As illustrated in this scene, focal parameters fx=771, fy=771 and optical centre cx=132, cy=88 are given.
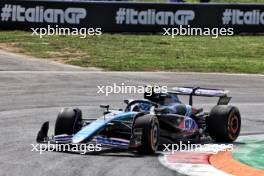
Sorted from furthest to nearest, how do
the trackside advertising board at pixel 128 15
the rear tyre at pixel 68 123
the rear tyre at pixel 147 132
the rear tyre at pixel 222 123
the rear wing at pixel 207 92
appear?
the trackside advertising board at pixel 128 15 → the rear wing at pixel 207 92 → the rear tyre at pixel 222 123 → the rear tyre at pixel 68 123 → the rear tyre at pixel 147 132

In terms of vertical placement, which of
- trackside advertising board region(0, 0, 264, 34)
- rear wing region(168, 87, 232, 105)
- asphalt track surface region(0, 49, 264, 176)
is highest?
trackside advertising board region(0, 0, 264, 34)

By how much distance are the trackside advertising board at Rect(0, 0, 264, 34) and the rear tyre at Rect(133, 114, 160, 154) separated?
817 inches

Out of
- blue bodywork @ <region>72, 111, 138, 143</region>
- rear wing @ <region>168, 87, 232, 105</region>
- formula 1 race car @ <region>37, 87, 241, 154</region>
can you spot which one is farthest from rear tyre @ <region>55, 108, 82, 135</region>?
rear wing @ <region>168, 87, 232, 105</region>

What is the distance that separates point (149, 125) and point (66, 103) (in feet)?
24.0

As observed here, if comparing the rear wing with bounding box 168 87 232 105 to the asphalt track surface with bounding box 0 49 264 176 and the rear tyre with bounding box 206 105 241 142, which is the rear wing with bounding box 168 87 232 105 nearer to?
the rear tyre with bounding box 206 105 241 142

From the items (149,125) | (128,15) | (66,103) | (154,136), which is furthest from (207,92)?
(128,15)

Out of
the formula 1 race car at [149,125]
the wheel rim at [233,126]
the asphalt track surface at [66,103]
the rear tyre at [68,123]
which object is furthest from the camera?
the wheel rim at [233,126]

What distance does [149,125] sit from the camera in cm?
1205

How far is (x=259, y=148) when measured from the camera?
13281 mm

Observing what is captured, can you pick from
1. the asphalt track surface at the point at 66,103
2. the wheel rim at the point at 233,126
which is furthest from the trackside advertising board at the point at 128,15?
the wheel rim at the point at 233,126

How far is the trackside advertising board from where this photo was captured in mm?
32500

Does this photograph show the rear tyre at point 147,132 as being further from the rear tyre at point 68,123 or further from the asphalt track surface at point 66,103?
the rear tyre at point 68,123

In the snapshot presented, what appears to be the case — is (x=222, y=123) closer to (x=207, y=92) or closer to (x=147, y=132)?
(x=207, y=92)

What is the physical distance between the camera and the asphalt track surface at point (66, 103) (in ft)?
36.5
